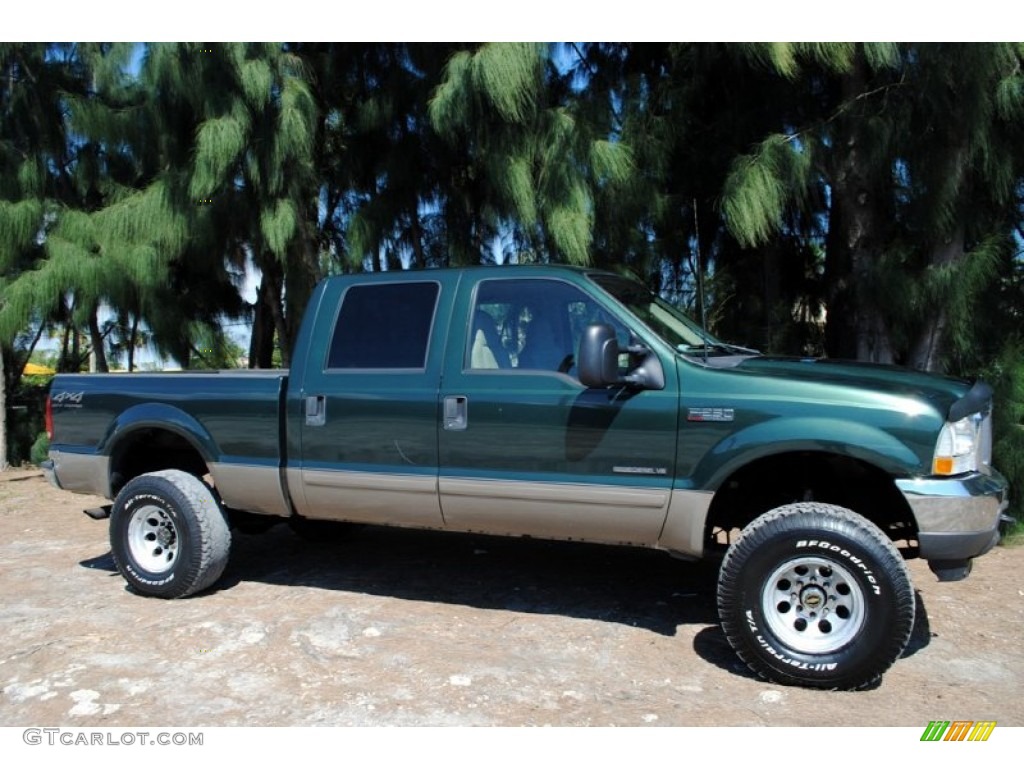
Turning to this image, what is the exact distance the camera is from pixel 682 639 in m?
4.61

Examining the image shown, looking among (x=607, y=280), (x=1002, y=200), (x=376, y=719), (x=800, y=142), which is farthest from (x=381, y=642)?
(x=1002, y=200)

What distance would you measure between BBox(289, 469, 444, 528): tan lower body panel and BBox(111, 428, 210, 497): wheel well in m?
0.97

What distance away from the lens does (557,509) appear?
445cm

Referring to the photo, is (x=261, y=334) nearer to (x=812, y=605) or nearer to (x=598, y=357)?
(x=598, y=357)

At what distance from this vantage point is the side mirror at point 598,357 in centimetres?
401

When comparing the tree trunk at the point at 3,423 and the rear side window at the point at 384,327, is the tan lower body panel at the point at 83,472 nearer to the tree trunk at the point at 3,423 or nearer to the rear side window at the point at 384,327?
the rear side window at the point at 384,327

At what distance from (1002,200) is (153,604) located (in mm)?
6417

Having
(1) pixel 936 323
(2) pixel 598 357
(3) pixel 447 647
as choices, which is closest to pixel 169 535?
(3) pixel 447 647

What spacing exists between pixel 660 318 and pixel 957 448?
1.64 m

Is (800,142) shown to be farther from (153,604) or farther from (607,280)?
(153,604)

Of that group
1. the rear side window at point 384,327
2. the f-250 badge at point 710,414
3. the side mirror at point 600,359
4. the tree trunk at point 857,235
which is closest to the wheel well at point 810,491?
the f-250 badge at point 710,414

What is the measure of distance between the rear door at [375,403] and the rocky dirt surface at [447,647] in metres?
0.68

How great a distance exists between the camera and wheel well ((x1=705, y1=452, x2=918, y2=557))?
4344 millimetres

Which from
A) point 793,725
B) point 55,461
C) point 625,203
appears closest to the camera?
point 793,725
